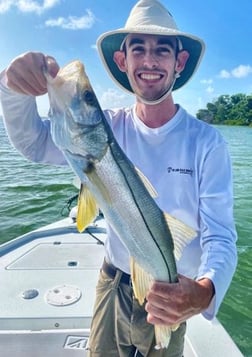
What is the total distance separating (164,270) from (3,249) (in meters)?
3.04

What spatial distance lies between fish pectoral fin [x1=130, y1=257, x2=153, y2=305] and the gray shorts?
54 cm

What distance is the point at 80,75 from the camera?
1463mm

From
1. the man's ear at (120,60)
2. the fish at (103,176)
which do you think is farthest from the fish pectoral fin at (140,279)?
the man's ear at (120,60)

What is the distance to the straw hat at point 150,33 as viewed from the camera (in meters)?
2.18

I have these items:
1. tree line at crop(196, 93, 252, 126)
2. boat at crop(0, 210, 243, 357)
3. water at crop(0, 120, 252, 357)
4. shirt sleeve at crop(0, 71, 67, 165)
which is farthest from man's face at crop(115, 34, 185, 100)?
tree line at crop(196, 93, 252, 126)

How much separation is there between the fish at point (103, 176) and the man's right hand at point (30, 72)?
0.23 feet

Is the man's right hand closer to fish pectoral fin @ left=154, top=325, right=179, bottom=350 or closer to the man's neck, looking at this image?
the man's neck

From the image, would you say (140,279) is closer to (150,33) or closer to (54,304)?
(150,33)

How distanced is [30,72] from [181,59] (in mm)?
1161

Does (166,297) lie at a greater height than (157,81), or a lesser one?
lesser

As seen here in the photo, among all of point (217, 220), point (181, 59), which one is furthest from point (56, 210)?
point (217, 220)

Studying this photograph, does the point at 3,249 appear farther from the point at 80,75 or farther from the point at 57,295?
the point at 80,75

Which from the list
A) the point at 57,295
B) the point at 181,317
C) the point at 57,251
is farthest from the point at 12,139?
the point at 57,251

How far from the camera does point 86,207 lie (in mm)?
1553
